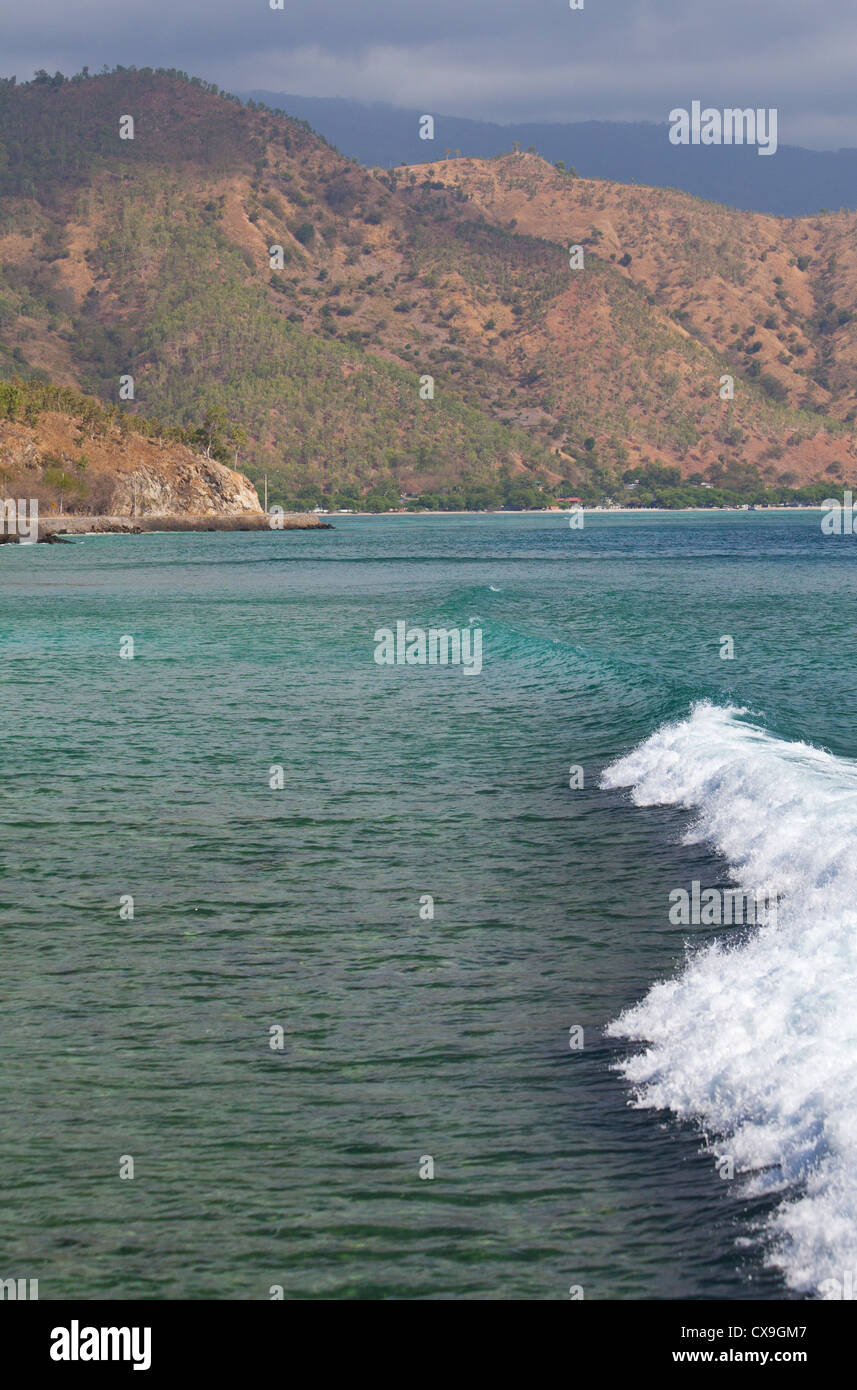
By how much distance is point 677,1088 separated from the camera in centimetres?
980

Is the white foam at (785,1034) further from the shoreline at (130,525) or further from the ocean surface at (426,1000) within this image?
the shoreline at (130,525)

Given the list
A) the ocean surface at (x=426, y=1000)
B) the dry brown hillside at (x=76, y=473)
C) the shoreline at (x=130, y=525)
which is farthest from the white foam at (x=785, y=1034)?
the dry brown hillside at (x=76, y=473)

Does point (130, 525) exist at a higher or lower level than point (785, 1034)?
higher

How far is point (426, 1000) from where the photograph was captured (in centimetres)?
1165

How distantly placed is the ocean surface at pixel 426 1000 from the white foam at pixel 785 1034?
32 millimetres

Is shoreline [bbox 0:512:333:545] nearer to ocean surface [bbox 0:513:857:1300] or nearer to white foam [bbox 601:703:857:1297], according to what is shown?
ocean surface [bbox 0:513:857:1300]

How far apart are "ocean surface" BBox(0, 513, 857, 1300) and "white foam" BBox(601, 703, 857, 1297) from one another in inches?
1.3

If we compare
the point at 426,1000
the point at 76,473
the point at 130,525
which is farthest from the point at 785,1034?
the point at 76,473

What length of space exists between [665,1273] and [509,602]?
53.2 metres

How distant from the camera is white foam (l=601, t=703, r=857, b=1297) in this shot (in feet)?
26.6

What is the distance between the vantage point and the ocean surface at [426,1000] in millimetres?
7887

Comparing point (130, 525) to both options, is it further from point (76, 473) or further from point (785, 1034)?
point (785, 1034)

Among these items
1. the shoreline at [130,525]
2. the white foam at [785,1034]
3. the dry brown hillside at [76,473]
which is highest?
the dry brown hillside at [76,473]

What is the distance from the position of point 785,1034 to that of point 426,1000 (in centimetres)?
300
